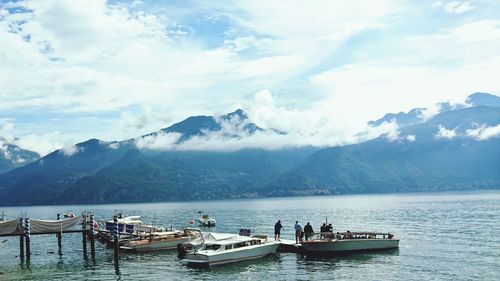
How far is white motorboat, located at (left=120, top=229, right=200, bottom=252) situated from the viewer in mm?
70375

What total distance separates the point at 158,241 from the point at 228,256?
1757 cm

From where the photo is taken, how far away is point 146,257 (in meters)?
66.1

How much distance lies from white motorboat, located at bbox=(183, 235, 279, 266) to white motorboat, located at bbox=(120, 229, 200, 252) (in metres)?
12.2

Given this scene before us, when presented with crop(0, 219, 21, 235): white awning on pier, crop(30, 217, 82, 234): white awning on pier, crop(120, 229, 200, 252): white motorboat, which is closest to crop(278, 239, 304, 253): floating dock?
crop(120, 229, 200, 252): white motorboat

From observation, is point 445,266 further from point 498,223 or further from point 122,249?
point 498,223

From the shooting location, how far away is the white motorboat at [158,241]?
2771 inches

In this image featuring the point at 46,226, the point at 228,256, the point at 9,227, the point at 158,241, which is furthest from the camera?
the point at 158,241

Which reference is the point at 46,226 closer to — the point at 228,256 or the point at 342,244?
the point at 228,256

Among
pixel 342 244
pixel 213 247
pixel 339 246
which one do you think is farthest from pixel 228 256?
pixel 342 244

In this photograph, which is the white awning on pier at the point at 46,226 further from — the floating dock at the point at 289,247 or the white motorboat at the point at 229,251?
the floating dock at the point at 289,247

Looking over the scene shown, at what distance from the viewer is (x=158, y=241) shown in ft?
235

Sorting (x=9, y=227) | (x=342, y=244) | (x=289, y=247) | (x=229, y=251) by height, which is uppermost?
Answer: (x=9, y=227)

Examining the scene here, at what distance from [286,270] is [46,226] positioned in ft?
120

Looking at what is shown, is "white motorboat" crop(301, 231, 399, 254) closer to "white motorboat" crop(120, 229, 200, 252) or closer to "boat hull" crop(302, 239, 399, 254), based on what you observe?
"boat hull" crop(302, 239, 399, 254)
